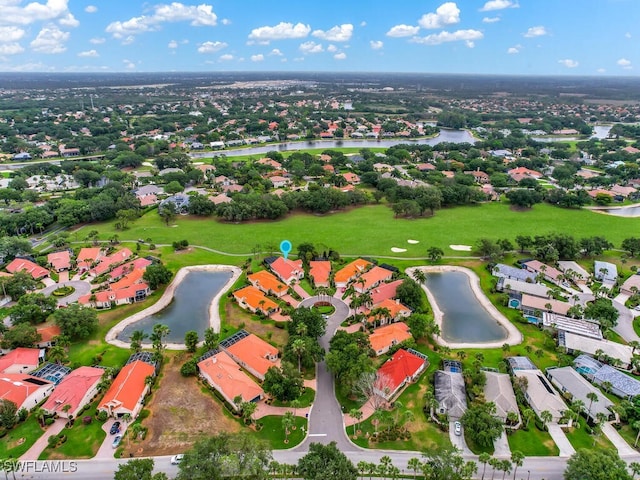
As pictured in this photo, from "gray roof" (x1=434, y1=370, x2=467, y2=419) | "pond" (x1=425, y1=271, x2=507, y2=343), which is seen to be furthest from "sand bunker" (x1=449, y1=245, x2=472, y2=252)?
"gray roof" (x1=434, y1=370, x2=467, y2=419)

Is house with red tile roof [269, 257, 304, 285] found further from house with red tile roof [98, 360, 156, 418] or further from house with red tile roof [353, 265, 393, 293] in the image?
house with red tile roof [98, 360, 156, 418]

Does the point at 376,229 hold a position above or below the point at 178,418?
above

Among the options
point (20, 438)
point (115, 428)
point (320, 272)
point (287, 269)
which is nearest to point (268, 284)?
Result: point (287, 269)

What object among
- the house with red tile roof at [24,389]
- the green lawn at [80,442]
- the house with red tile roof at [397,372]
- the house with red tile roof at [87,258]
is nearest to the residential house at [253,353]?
the house with red tile roof at [397,372]

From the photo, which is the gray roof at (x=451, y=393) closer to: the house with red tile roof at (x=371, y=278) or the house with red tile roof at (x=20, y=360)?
the house with red tile roof at (x=371, y=278)

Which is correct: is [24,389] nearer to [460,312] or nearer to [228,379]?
[228,379]

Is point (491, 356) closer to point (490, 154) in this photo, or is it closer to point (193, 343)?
point (193, 343)
